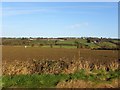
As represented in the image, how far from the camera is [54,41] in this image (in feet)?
231

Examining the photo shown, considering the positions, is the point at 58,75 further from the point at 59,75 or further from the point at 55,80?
the point at 55,80

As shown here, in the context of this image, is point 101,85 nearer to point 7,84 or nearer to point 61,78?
point 61,78

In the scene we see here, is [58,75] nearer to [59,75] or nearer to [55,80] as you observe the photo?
[59,75]

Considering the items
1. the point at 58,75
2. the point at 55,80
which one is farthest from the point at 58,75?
the point at 55,80

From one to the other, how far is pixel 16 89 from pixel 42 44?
5462 centimetres

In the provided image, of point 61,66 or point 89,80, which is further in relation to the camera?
point 61,66

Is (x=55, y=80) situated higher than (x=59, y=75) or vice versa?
(x=59, y=75)

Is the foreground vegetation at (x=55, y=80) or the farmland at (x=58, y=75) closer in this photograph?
the foreground vegetation at (x=55, y=80)

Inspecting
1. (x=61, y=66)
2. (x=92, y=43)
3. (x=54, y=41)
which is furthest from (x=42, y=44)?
(x=61, y=66)

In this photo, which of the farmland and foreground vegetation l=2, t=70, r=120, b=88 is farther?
the farmland

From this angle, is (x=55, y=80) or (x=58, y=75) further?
(x=58, y=75)

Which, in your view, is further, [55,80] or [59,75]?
[59,75]

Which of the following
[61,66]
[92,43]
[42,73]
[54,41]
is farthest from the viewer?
[54,41]

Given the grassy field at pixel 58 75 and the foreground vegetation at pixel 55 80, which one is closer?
the foreground vegetation at pixel 55 80
